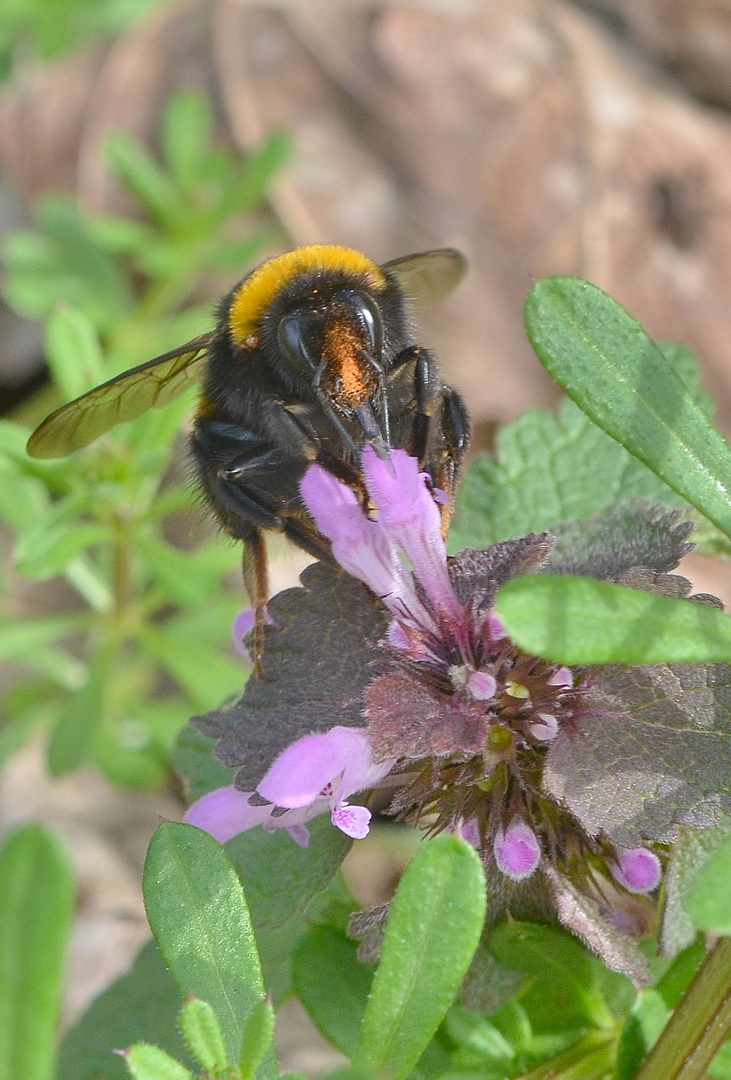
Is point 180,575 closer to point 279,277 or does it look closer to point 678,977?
point 279,277

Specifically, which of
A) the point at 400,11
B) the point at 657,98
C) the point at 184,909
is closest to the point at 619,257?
the point at 657,98

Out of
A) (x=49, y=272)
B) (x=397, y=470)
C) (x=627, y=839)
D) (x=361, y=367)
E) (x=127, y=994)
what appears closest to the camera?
(x=627, y=839)

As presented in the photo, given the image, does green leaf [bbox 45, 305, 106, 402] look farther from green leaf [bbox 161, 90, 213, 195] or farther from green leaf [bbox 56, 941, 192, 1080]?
green leaf [bbox 161, 90, 213, 195]

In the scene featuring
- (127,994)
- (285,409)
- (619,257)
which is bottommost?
(127,994)

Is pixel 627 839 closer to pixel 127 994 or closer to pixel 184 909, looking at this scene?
pixel 184 909

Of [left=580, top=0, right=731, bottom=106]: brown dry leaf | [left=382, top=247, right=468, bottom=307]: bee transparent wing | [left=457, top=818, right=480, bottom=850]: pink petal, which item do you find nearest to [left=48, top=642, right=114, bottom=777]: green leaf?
[left=382, top=247, right=468, bottom=307]: bee transparent wing

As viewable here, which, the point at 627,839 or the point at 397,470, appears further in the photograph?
the point at 397,470

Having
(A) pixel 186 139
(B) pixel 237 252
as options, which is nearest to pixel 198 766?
(B) pixel 237 252
